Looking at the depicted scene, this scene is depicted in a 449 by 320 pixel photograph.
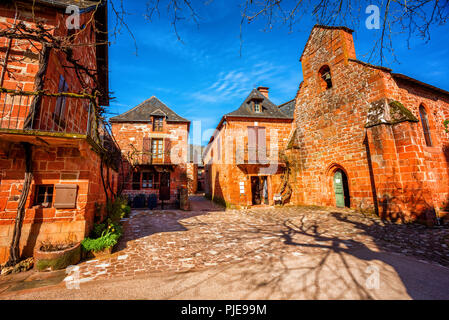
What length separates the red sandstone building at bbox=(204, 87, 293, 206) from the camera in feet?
43.1

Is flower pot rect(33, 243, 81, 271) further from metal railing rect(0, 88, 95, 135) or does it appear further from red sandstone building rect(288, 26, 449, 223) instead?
red sandstone building rect(288, 26, 449, 223)

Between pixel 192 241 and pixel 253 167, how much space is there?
858 cm

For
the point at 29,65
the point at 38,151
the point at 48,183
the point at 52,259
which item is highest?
the point at 29,65

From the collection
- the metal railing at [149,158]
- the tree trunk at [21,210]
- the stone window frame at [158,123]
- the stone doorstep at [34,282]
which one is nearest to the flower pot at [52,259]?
the stone doorstep at [34,282]

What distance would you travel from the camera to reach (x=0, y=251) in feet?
12.5

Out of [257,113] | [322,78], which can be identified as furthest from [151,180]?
[322,78]

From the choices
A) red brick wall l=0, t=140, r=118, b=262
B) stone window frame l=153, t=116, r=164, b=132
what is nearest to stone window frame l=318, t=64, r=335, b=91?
stone window frame l=153, t=116, r=164, b=132

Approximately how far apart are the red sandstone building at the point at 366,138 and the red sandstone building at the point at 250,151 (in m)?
1.34

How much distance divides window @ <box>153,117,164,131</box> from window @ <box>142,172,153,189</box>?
366 centimetres

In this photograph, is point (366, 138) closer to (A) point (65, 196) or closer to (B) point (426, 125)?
(B) point (426, 125)

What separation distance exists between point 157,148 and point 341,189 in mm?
12694

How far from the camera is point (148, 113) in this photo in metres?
16.2

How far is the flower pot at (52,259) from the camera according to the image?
3561 mm


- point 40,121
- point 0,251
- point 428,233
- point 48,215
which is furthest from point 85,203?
point 428,233
